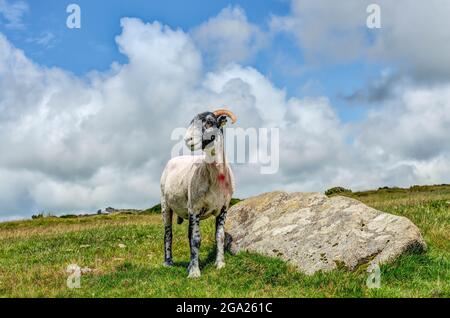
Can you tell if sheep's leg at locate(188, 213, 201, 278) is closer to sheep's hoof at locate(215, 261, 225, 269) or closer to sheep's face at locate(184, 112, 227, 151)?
sheep's hoof at locate(215, 261, 225, 269)

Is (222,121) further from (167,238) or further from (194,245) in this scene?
(167,238)

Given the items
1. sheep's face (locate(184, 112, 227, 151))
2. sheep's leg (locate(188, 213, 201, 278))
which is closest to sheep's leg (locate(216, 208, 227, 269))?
sheep's leg (locate(188, 213, 201, 278))

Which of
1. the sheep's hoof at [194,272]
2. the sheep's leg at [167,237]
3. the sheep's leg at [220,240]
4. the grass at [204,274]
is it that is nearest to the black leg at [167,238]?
the sheep's leg at [167,237]

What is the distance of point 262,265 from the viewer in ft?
49.6

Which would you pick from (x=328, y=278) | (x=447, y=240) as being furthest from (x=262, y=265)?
(x=447, y=240)

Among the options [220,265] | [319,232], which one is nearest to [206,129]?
[220,265]

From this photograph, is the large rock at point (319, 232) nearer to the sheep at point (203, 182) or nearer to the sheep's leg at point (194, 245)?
the sheep at point (203, 182)

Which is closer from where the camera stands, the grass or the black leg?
the grass

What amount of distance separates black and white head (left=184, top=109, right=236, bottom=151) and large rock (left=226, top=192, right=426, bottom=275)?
14.9ft

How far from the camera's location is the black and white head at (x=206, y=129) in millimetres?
13992

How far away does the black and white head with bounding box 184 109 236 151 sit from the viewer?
551 inches

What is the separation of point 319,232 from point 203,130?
5.40 meters

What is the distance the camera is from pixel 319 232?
1647cm
